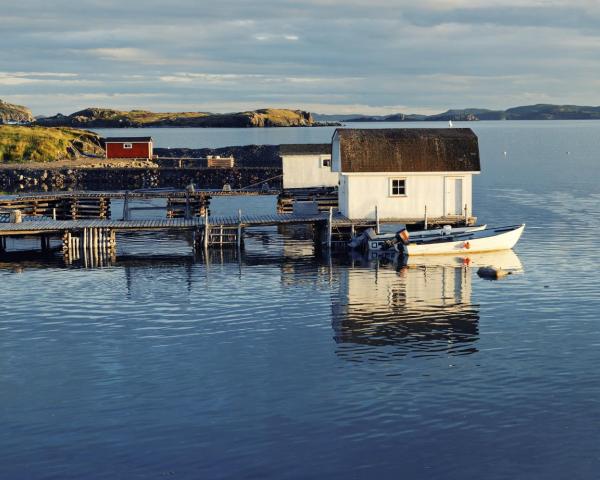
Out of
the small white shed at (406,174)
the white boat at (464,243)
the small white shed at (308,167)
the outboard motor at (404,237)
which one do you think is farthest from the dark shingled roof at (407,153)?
the small white shed at (308,167)

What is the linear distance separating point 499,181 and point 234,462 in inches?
3905

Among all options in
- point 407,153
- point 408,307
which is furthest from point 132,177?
point 408,307

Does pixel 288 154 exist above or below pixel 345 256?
above

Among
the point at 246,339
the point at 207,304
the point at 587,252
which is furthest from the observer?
the point at 587,252

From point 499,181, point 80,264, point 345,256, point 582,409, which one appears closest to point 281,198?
point 345,256

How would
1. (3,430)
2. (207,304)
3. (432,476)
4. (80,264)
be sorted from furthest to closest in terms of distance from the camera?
(80,264) → (207,304) → (3,430) → (432,476)

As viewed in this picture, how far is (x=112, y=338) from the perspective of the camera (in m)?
33.4

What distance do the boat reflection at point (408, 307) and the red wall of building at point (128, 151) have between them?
64121 millimetres

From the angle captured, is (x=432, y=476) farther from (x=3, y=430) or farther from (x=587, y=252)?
(x=587, y=252)

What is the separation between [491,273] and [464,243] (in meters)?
6.28

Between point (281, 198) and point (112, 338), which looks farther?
point (281, 198)

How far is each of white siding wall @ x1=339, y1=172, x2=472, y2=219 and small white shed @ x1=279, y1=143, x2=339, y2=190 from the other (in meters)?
13.9

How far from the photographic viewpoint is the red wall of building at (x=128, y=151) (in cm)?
10969

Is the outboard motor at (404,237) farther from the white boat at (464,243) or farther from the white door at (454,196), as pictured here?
the white door at (454,196)
